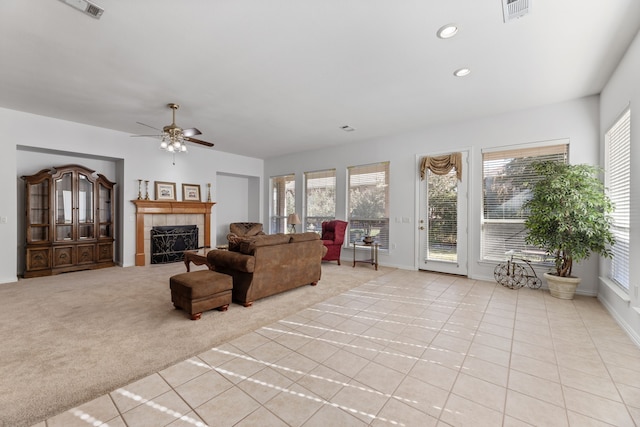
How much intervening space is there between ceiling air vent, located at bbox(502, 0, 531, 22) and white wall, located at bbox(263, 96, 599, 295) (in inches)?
107

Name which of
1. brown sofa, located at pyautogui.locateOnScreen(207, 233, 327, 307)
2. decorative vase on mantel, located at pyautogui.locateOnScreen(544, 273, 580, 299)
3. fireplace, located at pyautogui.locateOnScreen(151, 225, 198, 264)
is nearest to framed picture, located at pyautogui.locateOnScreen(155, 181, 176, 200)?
fireplace, located at pyautogui.locateOnScreen(151, 225, 198, 264)

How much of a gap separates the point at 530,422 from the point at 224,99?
185 inches

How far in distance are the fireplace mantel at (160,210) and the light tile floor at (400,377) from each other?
4659 millimetres

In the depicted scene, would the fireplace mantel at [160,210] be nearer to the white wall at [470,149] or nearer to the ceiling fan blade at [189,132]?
the ceiling fan blade at [189,132]

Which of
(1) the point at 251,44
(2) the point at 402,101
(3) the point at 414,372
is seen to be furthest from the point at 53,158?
(3) the point at 414,372

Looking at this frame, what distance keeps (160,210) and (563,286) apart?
24.7 feet

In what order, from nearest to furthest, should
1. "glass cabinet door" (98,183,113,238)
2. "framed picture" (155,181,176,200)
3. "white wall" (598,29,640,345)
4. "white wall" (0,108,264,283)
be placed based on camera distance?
"white wall" (598,29,640,345) < "white wall" (0,108,264,283) < "glass cabinet door" (98,183,113,238) < "framed picture" (155,181,176,200)

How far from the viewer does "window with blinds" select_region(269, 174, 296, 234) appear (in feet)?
26.8

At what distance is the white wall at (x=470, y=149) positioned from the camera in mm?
4074

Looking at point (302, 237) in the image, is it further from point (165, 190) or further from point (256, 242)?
point (165, 190)

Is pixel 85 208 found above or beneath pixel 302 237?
above

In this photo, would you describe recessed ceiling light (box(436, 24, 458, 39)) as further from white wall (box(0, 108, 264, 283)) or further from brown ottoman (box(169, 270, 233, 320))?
white wall (box(0, 108, 264, 283))

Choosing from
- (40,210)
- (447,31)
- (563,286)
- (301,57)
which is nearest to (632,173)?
(563,286)

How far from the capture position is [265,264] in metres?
3.61
